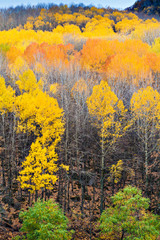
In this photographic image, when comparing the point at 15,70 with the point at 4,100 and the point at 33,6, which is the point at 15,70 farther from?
the point at 33,6

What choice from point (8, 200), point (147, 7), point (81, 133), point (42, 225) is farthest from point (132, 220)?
point (147, 7)

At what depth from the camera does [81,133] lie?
28938 mm

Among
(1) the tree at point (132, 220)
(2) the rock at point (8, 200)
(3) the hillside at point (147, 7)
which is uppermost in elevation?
(3) the hillside at point (147, 7)

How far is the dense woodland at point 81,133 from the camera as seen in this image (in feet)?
72.1

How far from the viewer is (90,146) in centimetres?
2897

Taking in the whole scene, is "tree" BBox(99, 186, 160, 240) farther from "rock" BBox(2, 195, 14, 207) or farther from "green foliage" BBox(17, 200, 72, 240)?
"rock" BBox(2, 195, 14, 207)

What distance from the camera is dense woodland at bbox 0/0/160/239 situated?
72.1 ft

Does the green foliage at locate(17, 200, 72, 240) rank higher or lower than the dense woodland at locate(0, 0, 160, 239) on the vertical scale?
lower

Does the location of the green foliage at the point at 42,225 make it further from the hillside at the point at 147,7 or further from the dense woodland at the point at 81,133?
the hillside at the point at 147,7

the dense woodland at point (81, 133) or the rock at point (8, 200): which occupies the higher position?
the dense woodland at point (81, 133)

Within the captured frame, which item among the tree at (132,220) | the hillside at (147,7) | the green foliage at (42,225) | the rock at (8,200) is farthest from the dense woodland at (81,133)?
the hillside at (147,7)

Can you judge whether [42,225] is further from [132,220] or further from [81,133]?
[81,133]

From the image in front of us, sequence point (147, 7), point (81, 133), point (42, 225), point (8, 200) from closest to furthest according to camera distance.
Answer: point (42, 225)
point (8, 200)
point (81, 133)
point (147, 7)

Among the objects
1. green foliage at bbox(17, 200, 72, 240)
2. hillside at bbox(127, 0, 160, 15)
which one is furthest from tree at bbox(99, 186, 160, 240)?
hillside at bbox(127, 0, 160, 15)
